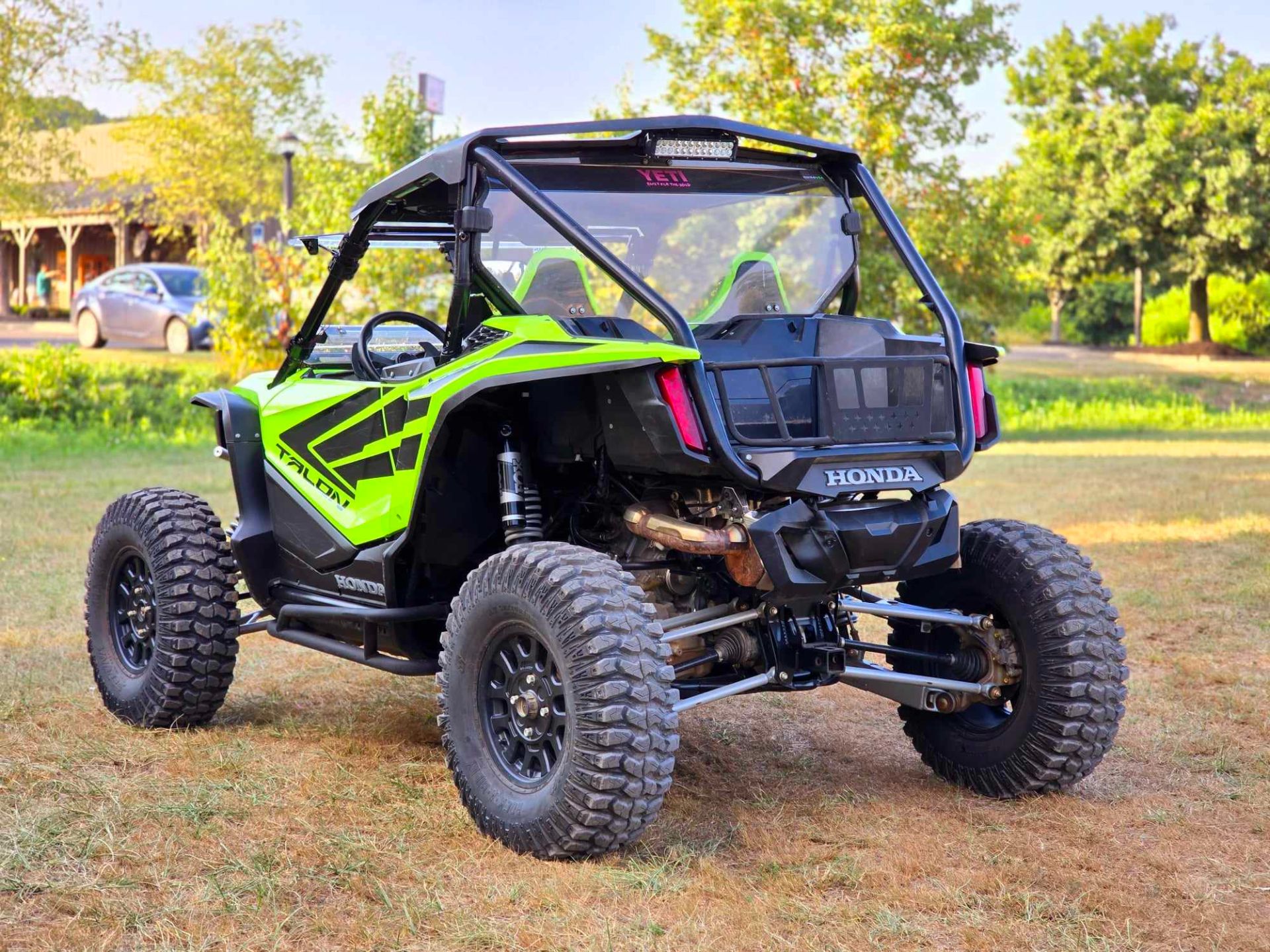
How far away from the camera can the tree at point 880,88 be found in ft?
59.5

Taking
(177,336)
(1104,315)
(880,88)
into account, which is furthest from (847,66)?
(1104,315)

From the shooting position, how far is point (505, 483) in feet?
15.0

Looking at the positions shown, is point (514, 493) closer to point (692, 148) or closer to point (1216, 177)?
point (692, 148)

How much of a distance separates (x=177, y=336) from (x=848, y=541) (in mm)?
22620

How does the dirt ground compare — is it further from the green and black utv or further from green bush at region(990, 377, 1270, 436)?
green bush at region(990, 377, 1270, 436)

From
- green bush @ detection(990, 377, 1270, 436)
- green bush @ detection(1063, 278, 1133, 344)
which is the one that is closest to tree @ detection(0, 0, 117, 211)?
green bush @ detection(990, 377, 1270, 436)

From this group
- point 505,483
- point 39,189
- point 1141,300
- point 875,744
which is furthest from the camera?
point 1141,300

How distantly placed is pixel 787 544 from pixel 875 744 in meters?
1.80

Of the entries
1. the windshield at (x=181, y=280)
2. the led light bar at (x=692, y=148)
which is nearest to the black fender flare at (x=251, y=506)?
the led light bar at (x=692, y=148)

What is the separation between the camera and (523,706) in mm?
4141

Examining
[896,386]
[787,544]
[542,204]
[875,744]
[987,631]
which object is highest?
[542,204]

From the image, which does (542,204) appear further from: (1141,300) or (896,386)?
(1141,300)

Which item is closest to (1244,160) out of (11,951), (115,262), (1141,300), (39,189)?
(1141,300)

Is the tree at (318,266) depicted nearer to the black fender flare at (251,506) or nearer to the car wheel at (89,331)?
the car wheel at (89,331)
